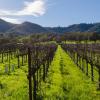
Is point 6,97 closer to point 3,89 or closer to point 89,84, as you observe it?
point 3,89

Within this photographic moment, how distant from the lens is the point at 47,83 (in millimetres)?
22609

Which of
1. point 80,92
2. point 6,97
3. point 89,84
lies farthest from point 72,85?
point 6,97

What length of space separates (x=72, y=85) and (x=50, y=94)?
4168 mm

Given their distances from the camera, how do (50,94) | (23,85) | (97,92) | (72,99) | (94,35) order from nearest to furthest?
(72,99) → (50,94) → (97,92) → (23,85) → (94,35)

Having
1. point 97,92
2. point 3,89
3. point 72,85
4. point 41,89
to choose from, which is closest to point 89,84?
point 72,85

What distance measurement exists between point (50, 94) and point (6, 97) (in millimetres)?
2861

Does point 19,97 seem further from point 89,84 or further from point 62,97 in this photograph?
point 89,84

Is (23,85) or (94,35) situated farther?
(94,35)

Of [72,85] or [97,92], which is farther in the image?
[72,85]

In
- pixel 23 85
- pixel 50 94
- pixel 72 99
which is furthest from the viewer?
pixel 23 85

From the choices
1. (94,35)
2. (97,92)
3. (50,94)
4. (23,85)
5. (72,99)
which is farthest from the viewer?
(94,35)

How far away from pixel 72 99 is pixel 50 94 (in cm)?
177

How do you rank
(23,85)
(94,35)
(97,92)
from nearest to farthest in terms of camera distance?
(97,92), (23,85), (94,35)

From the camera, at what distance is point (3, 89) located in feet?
66.4
